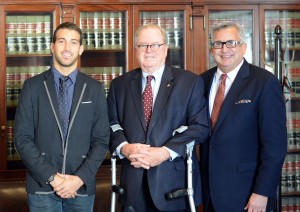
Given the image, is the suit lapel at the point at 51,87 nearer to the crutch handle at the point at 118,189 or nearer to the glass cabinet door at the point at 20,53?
the crutch handle at the point at 118,189

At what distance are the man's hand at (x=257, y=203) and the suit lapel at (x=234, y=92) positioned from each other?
419 millimetres

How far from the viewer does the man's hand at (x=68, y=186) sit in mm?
2711

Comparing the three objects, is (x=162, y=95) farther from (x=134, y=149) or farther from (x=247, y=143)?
Result: (x=247, y=143)

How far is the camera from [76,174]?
2.76 meters

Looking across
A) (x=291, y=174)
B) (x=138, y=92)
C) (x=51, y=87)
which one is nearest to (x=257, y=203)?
(x=138, y=92)

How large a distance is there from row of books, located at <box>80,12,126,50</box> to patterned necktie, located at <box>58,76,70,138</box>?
2104 millimetres

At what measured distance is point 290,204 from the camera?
5.12m

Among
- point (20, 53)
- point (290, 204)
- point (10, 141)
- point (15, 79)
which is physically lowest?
point (290, 204)

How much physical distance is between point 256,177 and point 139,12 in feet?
8.29

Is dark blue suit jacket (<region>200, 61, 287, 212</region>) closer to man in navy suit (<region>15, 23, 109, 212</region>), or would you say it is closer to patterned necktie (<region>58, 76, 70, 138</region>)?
man in navy suit (<region>15, 23, 109, 212</region>)

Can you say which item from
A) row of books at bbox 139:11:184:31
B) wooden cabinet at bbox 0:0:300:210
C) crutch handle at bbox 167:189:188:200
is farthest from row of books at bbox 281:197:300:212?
crutch handle at bbox 167:189:188:200

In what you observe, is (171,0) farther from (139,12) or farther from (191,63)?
(191,63)

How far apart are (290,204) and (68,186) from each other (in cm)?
307

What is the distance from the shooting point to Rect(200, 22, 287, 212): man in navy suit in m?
2.73
